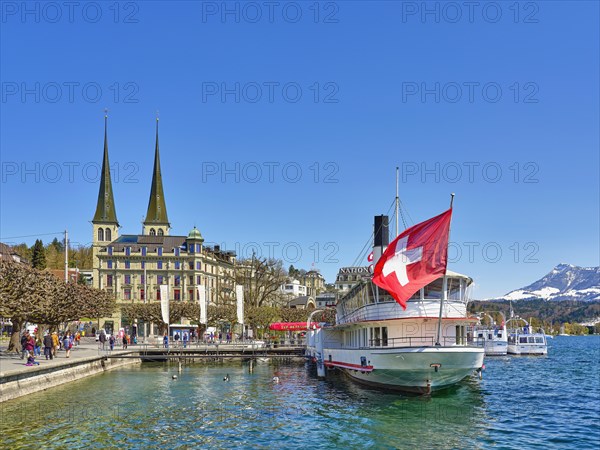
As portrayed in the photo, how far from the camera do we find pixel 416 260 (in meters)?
34.2

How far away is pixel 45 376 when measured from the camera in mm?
40531

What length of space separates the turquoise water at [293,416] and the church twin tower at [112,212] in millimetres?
77230

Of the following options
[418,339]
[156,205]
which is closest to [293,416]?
[418,339]

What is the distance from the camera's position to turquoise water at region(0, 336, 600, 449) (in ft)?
85.8

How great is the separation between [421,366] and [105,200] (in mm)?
99192

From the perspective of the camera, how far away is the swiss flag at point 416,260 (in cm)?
3369

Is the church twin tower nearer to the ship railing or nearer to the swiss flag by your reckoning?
the ship railing

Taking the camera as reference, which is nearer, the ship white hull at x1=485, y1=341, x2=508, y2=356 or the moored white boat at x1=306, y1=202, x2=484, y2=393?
the moored white boat at x1=306, y1=202, x2=484, y2=393

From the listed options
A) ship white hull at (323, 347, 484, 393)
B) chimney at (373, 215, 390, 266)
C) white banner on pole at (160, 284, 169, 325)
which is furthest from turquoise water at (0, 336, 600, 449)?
white banner on pole at (160, 284, 169, 325)

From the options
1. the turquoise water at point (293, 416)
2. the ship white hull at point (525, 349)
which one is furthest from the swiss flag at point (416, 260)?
the ship white hull at point (525, 349)

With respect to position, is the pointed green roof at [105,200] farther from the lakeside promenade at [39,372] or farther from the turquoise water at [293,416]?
the turquoise water at [293,416]

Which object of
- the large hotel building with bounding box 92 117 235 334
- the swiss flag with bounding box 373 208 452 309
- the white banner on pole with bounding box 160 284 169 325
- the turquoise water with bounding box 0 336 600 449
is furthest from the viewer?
the large hotel building with bounding box 92 117 235 334

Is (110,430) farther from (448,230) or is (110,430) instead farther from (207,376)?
(207,376)

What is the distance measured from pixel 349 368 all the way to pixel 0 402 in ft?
72.5
